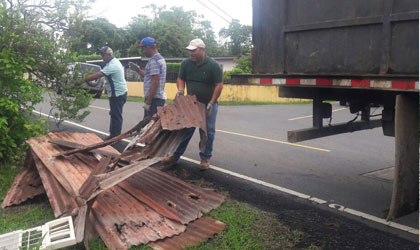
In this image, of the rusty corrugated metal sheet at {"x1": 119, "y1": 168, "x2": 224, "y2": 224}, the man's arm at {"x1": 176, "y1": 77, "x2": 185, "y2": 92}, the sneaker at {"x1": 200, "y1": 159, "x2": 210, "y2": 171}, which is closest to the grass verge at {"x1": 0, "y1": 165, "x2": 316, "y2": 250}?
the rusty corrugated metal sheet at {"x1": 119, "y1": 168, "x2": 224, "y2": 224}

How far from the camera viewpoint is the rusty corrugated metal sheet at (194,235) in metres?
3.38

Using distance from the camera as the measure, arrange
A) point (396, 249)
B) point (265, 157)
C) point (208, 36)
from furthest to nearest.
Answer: point (208, 36) → point (265, 157) → point (396, 249)

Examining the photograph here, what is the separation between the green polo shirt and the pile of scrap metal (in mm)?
956

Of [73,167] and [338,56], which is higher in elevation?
[338,56]

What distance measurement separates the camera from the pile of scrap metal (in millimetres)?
3475

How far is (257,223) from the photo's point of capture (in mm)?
3994

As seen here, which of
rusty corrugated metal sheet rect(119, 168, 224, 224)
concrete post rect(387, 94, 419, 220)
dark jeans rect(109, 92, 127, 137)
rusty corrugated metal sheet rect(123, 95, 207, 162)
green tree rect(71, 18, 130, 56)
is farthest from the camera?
green tree rect(71, 18, 130, 56)

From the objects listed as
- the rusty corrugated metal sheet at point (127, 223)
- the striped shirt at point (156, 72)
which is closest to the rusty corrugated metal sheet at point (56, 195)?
the rusty corrugated metal sheet at point (127, 223)

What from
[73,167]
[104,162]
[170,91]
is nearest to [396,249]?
[104,162]

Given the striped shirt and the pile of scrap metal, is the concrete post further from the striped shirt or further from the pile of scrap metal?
the striped shirt

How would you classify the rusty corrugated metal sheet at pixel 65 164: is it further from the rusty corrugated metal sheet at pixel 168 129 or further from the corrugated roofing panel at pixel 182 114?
the corrugated roofing panel at pixel 182 114

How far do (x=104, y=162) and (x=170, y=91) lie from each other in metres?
20.9

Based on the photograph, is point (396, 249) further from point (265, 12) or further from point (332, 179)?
point (265, 12)

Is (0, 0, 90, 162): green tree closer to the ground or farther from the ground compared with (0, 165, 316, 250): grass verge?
farther from the ground
